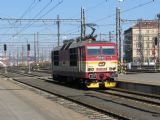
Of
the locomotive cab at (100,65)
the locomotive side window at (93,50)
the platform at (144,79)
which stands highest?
the locomotive side window at (93,50)

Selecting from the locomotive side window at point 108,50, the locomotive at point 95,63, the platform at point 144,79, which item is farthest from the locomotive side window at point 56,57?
the locomotive side window at point 108,50

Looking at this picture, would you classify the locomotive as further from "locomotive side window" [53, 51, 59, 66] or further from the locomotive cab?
"locomotive side window" [53, 51, 59, 66]

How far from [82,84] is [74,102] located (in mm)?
10001

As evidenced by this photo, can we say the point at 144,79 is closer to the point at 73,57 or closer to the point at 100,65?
the point at 100,65

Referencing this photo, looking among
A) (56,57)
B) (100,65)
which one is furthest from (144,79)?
(56,57)

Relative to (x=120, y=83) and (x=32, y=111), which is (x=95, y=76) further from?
(x=32, y=111)

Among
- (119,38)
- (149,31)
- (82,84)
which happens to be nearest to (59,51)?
(82,84)

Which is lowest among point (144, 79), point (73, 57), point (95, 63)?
point (144, 79)

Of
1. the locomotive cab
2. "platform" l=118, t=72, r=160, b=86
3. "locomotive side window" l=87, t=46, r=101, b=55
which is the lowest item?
"platform" l=118, t=72, r=160, b=86

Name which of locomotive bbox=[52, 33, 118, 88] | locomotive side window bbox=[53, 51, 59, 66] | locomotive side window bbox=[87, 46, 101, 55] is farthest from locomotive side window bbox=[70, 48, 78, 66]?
locomotive side window bbox=[53, 51, 59, 66]

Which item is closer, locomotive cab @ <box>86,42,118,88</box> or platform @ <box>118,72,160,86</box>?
platform @ <box>118,72,160,86</box>

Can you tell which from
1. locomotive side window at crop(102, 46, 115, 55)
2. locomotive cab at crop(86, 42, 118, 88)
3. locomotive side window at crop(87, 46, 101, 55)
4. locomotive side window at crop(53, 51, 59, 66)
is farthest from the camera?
locomotive side window at crop(53, 51, 59, 66)

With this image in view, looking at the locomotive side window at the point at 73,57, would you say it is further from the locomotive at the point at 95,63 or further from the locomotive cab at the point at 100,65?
the locomotive cab at the point at 100,65

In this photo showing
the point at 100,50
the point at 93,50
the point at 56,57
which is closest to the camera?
the point at 93,50
